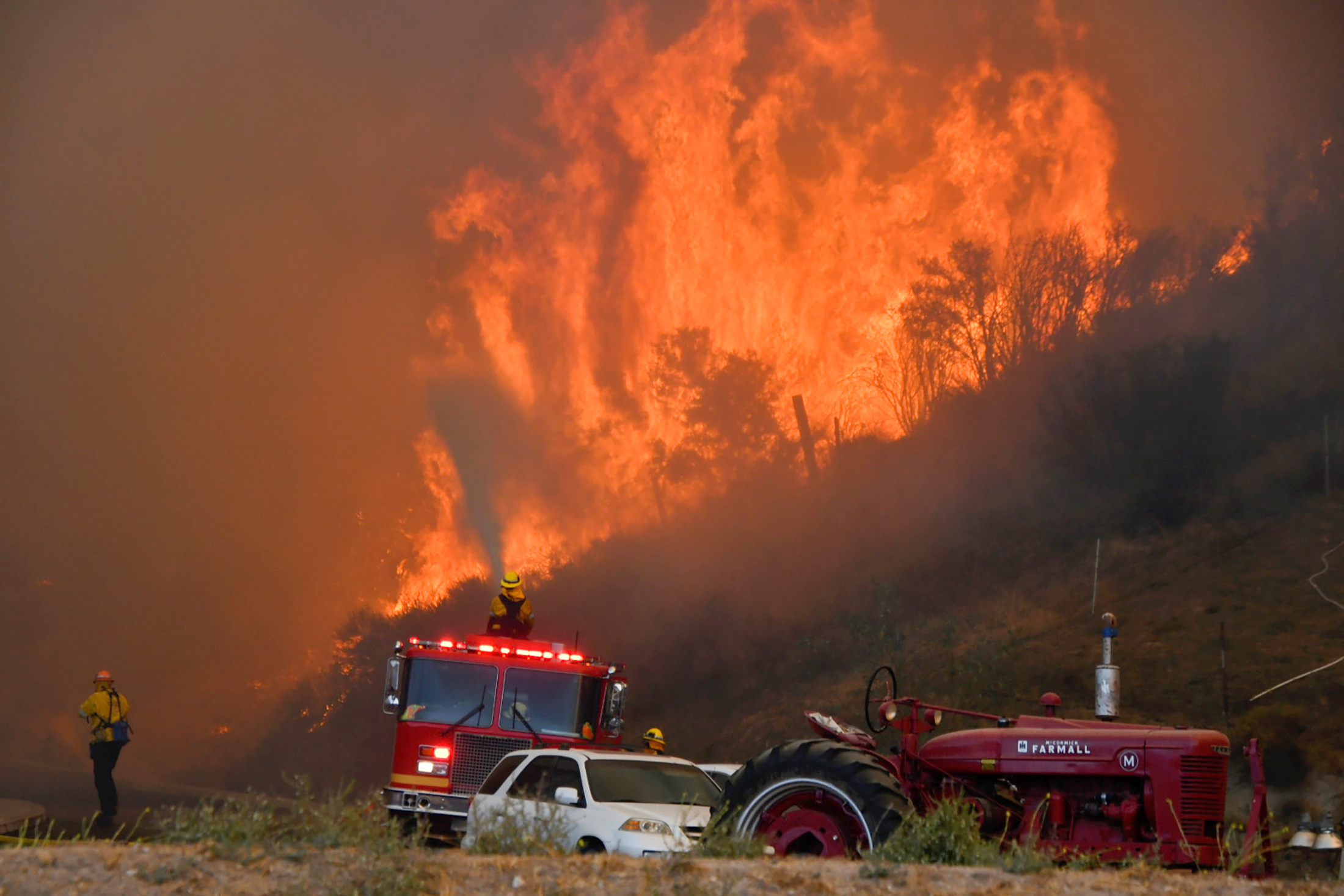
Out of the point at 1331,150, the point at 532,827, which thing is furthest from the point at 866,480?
the point at 532,827

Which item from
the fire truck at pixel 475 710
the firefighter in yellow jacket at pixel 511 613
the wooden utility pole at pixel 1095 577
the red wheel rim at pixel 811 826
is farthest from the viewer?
the wooden utility pole at pixel 1095 577

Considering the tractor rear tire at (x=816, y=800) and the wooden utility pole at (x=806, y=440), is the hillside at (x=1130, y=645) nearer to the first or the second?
the tractor rear tire at (x=816, y=800)

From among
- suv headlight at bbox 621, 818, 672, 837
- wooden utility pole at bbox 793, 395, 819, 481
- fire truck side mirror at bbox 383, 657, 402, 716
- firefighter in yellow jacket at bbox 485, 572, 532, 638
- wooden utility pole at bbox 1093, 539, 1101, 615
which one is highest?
wooden utility pole at bbox 793, 395, 819, 481

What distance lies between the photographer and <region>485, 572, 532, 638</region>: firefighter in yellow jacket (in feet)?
55.7

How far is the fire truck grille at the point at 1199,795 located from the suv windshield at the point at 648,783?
4114 mm

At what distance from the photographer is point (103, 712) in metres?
20.2

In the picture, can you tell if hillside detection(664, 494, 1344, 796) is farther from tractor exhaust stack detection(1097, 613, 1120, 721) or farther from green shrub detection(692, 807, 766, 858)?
green shrub detection(692, 807, 766, 858)

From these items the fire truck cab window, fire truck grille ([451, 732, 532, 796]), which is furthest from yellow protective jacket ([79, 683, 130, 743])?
fire truck grille ([451, 732, 532, 796])

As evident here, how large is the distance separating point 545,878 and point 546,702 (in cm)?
Result: 884

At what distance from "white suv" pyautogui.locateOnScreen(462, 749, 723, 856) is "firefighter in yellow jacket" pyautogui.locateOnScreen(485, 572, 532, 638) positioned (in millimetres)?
4483

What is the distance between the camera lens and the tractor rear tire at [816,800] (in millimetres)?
8586

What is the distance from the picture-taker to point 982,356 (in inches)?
1608

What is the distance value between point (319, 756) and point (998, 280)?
27.1 m

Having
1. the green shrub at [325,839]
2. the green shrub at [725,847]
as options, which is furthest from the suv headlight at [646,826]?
the green shrub at [325,839]
